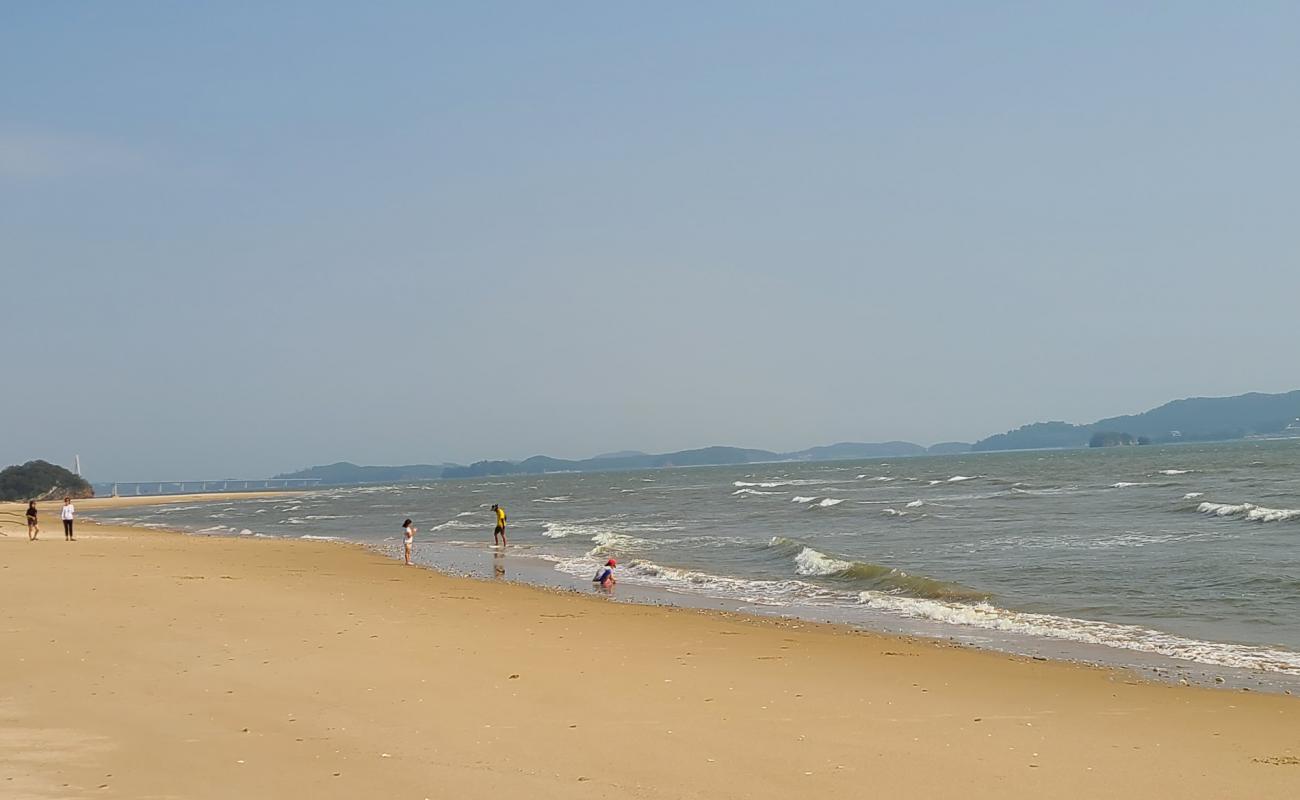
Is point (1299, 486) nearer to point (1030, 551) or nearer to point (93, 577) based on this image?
point (1030, 551)

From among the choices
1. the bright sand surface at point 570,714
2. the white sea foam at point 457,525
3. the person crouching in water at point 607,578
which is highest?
the bright sand surface at point 570,714

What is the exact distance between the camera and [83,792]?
637cm

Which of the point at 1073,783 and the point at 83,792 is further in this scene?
the point at 1073,783

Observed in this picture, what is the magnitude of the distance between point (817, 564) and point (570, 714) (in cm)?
1517

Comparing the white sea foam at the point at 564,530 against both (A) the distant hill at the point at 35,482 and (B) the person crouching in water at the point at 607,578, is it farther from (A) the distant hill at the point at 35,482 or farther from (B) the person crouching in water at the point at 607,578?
(A) the distant hill at the point at 35,482

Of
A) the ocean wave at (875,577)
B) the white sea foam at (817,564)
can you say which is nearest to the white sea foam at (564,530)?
the ocean wave at (875,577)

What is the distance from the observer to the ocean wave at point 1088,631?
1211 cm

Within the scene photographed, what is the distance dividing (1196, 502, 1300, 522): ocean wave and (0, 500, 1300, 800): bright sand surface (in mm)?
21142

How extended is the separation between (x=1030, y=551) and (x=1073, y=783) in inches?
747

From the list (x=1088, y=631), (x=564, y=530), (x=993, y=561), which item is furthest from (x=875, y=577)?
(x=564, y=530)

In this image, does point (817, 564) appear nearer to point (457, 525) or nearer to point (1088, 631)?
point (1088, 631)

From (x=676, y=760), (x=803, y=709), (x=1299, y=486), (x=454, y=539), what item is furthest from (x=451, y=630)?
(x=1299, y=486)

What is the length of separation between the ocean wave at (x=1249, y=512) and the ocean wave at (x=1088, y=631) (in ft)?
55.6

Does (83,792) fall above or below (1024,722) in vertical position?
above
